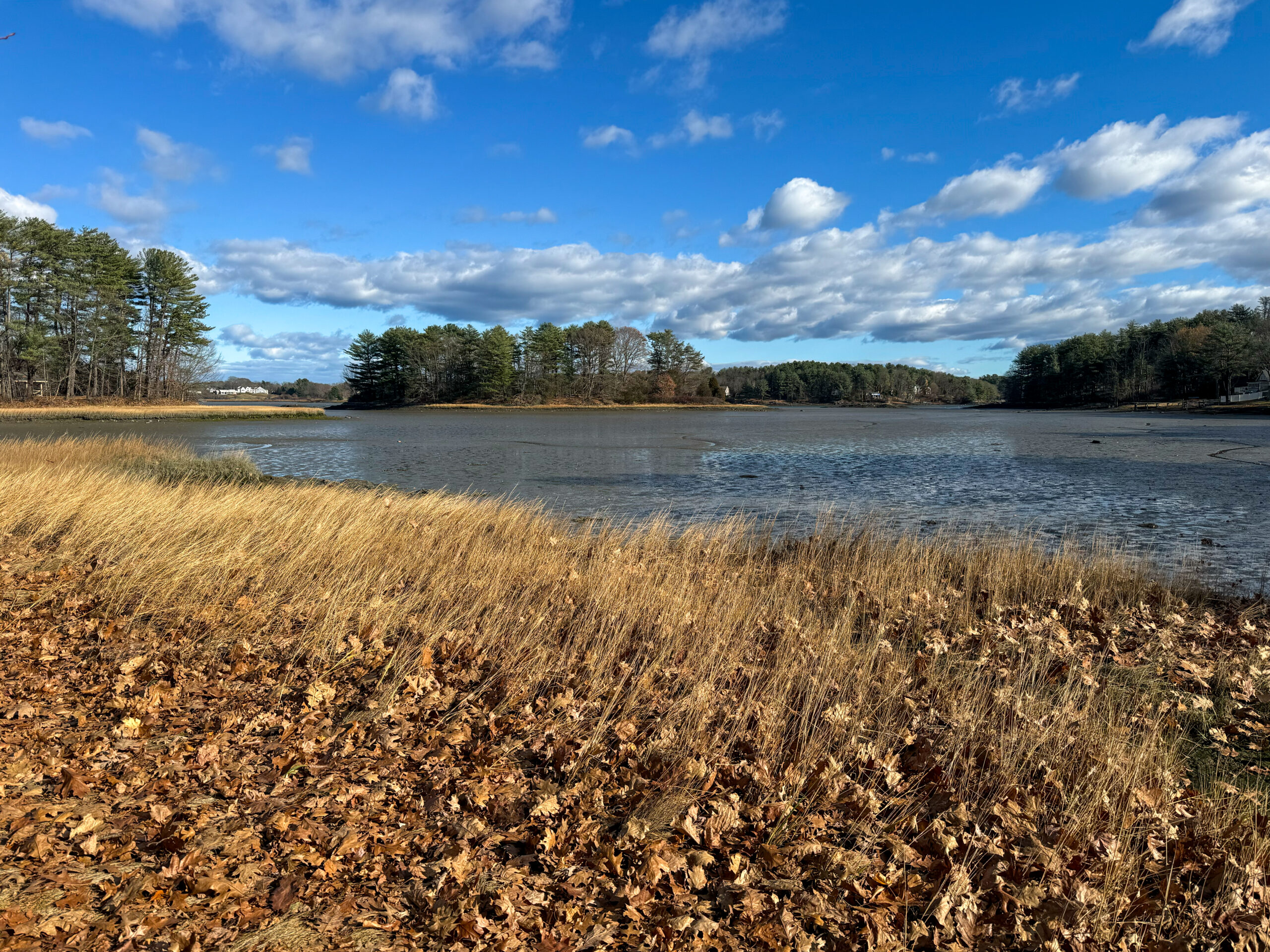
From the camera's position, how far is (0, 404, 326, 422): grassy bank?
63.9 meters

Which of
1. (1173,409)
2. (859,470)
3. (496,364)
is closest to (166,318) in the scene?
(496,364)

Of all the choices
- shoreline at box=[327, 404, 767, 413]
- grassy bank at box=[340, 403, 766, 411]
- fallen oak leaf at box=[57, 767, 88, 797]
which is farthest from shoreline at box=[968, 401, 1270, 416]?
fallen oak leaf at box=[57, 767, 88, 797]

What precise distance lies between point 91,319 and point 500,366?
5366cm

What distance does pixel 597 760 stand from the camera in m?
5.18

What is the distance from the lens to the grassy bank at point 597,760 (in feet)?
12.4

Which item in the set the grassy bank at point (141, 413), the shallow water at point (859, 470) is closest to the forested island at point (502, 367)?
the grassy bank at point (141, 413)

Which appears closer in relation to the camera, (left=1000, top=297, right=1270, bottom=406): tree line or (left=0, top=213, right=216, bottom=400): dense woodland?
(left=0, top=213, right=216, bottom=400): dense woodland

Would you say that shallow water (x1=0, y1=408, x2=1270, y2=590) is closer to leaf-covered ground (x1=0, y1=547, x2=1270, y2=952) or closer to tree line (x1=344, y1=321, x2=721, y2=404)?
leaf-covered ground (x1=0, y1=547, x2=1270, y2=952)

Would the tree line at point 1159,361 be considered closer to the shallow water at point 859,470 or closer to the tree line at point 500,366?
the shallow water at point 859,470

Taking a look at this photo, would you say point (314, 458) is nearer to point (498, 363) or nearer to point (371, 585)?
point (371, 585)

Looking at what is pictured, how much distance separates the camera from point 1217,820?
4812 millimetres

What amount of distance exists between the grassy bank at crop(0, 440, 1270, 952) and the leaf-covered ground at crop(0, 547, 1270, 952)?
0.02 metres

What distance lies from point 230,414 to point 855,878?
88528 mm

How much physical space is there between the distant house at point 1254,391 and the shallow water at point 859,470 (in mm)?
48977
